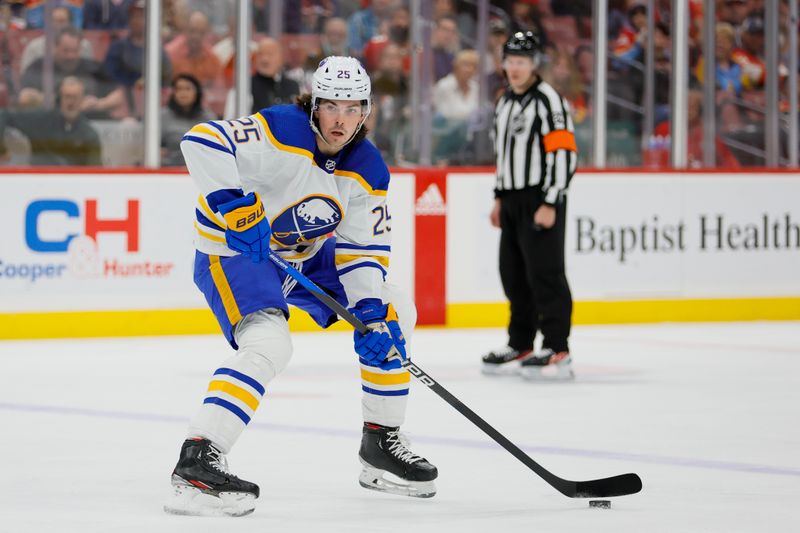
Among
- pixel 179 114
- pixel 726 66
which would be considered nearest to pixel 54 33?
pixel 179 114

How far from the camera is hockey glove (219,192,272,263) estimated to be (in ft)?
9.89

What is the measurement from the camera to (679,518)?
3027mm

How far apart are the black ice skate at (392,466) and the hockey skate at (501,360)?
7.53 feet

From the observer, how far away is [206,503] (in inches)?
117

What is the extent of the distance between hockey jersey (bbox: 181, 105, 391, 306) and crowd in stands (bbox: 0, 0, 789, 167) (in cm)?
394

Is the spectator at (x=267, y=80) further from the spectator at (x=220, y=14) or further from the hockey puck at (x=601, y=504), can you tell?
the hockey puck at (x=601, y=504)

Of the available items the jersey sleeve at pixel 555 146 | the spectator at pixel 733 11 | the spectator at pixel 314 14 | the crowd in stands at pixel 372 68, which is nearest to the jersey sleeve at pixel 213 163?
the jersey sleeve at pixel 555 146

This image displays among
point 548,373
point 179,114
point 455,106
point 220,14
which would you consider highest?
point 220,14

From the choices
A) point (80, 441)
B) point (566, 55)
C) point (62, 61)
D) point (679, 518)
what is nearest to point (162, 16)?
point (62, 61)

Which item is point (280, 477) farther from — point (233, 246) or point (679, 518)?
point (679, 518)

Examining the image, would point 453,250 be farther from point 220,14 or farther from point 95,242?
point 95,242

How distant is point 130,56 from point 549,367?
9.48ft

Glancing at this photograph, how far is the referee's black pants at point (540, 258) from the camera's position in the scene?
5.49 m

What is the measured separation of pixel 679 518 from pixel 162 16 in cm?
482
